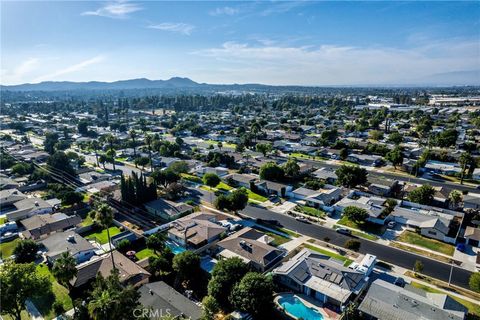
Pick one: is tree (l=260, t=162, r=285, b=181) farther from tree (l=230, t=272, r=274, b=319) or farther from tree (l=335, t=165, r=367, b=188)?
tree (l=230, t=272, r=274, b=319)

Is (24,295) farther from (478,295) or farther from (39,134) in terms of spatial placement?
(39,134)

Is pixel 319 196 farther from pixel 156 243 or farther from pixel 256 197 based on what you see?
pixel 156 243

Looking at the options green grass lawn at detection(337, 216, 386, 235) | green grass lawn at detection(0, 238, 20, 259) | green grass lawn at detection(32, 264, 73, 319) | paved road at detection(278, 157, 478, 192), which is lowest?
green grass lawn at detection(32, 264, 73, 319)

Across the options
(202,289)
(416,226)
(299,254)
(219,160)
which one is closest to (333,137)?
(219,160)

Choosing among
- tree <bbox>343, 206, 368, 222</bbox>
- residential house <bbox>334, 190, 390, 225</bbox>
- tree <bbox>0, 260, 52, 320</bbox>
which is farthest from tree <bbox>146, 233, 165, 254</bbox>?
residential house <bbox>334, 190, 390, 225</bbox>

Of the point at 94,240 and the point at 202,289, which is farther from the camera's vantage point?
the point at 94,240

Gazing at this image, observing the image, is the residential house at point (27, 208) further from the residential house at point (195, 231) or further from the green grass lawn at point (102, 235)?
the residential house at point (195, 231)

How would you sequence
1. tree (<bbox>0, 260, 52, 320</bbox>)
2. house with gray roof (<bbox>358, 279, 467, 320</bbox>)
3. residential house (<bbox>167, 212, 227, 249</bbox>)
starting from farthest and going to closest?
1. residential house (<bbox>167, 212, 227, 249</bbox>)
2. house with gray roof (<bbox>358, 279, 467, 320</bbox>)
3. tree (<bbox>0, 260, 52, 320</bbox>)

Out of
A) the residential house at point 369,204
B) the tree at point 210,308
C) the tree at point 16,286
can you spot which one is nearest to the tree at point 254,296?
the tree at point 210,308
